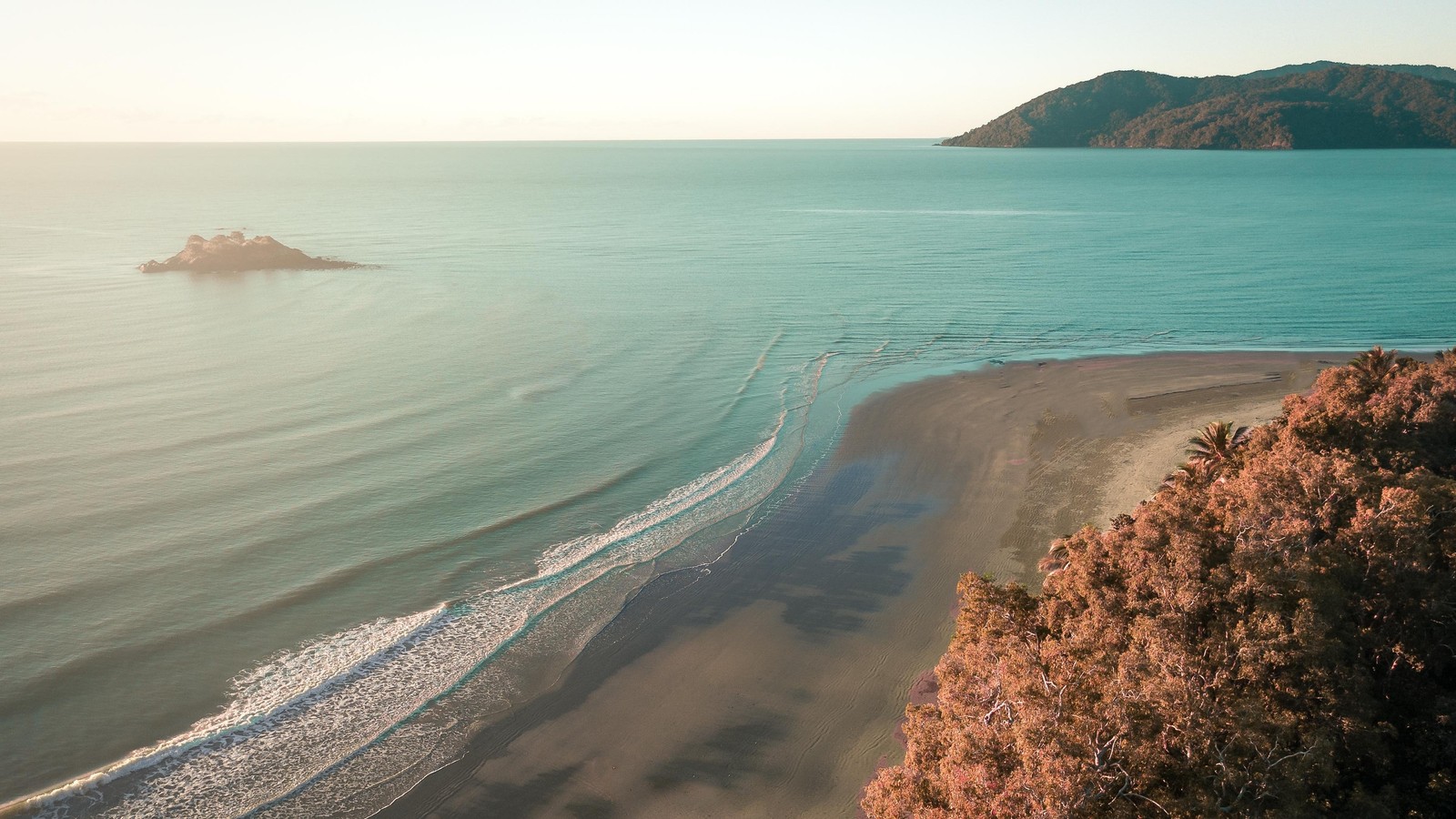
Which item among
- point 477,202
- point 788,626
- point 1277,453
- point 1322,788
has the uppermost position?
point 477,202

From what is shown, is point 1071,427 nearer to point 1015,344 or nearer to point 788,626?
point 1015,344

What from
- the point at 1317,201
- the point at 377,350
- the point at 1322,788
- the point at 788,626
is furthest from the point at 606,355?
the point at 1317,201

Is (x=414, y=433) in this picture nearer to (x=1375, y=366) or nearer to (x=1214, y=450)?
(x=1214, y=450)

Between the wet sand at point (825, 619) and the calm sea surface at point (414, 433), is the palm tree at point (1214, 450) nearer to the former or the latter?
the wet sand at point (825, 619)

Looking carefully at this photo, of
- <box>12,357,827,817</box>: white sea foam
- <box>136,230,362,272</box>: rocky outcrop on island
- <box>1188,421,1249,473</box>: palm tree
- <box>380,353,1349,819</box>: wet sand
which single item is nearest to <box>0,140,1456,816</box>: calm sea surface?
<box>12,357,827,817</box>: white sea foam

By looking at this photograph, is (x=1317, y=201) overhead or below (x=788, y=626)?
overhead

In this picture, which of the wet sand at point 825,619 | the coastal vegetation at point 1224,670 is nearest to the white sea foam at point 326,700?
the wet sand at point 825,619

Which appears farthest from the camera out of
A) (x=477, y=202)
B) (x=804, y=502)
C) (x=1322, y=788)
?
(x=477, y=202)

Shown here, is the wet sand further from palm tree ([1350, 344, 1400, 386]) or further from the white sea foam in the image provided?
palm tree ([1350, 344, 1400, 386])
